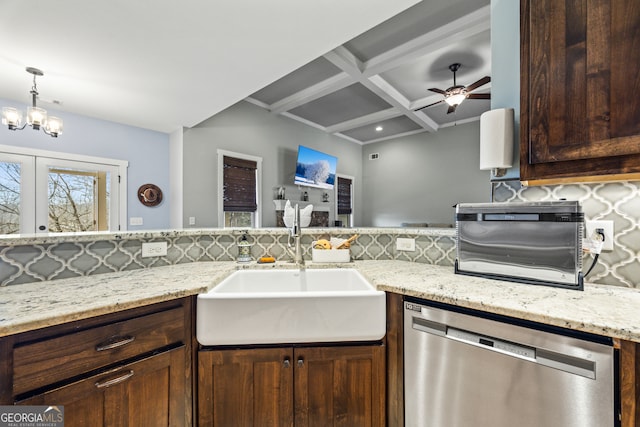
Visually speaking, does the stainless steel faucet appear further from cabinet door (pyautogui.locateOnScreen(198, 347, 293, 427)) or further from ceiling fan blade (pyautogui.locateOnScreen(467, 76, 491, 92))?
ceiling fan blade (pyautogui.locateOnScreen(467, 76, 491, 92))

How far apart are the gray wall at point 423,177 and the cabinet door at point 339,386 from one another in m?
4.51

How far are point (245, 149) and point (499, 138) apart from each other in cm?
342

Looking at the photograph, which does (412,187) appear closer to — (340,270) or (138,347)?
(340,270)

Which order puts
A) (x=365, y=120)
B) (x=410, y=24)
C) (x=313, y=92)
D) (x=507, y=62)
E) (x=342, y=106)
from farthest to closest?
(x=365, y=120)
(x=342, y=106)
(x=313, y=92)
(x=410, y=24)
(x=507, y=62)

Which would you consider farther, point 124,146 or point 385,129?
point 385,129

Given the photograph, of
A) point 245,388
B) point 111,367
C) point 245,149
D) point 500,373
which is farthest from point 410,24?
point 111,367

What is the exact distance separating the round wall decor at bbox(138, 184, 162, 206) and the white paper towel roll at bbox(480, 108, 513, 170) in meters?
4.01

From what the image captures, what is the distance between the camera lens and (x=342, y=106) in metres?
4.21

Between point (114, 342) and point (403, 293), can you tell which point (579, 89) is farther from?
point (114, 342)

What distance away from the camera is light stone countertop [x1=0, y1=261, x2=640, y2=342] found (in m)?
0.78

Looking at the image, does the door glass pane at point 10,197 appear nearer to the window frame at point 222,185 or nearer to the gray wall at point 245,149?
the gray wall at point 245,149

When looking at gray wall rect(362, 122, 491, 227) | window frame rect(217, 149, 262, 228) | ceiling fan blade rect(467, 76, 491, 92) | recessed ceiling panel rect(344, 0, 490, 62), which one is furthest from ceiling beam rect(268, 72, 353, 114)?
gray wall rect(362, 122, 491, 227)

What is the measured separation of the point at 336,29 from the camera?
1822 mm

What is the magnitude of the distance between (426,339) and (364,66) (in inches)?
114
